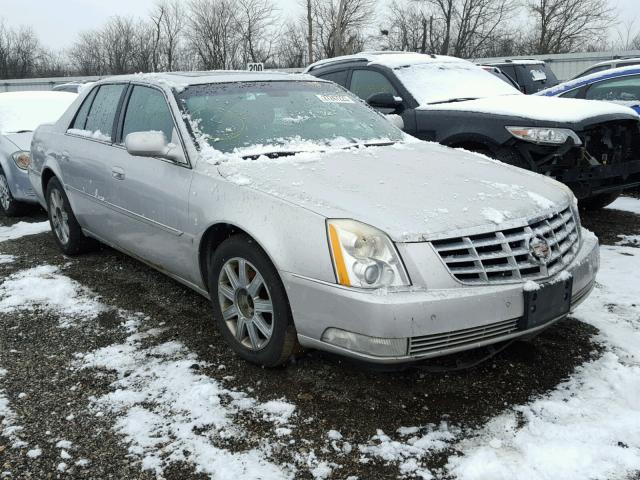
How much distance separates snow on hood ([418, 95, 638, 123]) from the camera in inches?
205

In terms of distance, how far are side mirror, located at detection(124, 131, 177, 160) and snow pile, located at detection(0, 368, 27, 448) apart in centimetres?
147

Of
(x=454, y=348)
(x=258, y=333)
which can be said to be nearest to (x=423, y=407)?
(x=454, y=348)

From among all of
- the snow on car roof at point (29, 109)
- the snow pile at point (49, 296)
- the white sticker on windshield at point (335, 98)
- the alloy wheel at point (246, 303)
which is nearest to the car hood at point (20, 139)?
the snow on car roof at point (29, 109)

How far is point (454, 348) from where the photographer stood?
2.52m

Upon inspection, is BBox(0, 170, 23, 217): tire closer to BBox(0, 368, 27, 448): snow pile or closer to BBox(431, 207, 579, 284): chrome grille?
BBox(0, 368, 27, 448): snow pile

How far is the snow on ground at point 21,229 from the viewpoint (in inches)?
246

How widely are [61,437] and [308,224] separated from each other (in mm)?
1414

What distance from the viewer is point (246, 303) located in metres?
3.10

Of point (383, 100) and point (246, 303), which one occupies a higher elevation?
point (383, 100)

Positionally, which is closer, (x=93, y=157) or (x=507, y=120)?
(x=93, y=157)

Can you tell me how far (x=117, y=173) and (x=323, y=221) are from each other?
2038 mm

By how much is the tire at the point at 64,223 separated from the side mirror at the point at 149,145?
1855 mm

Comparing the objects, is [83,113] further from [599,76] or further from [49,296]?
[599,76]

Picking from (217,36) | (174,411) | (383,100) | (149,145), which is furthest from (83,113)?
(217,36)
